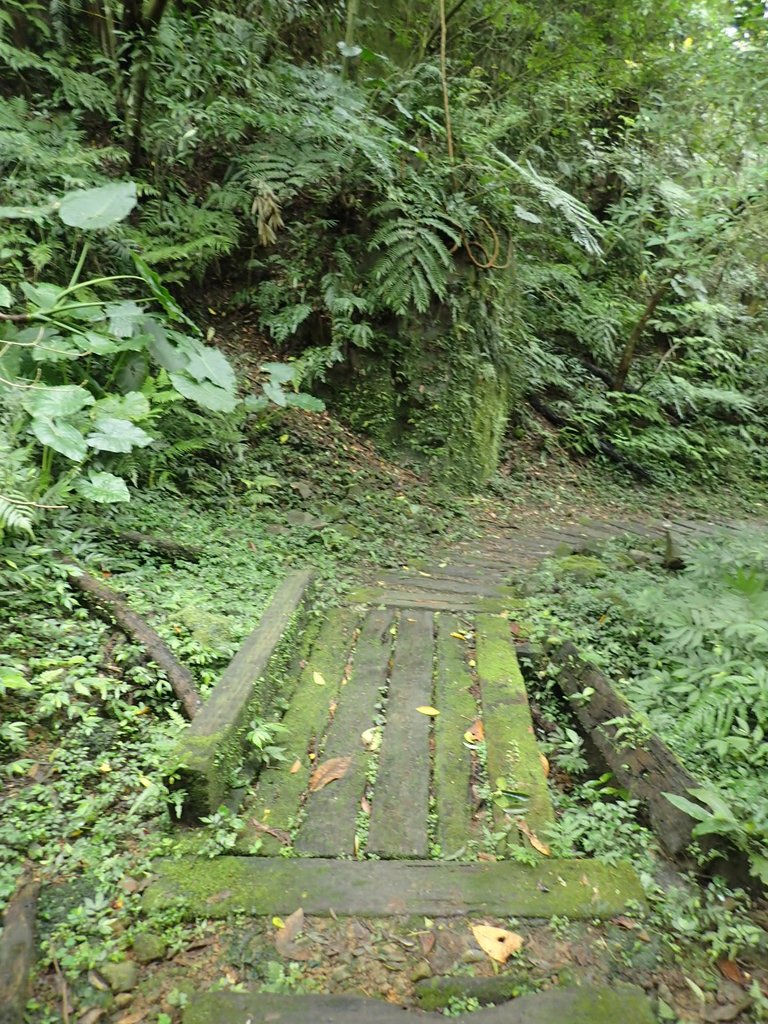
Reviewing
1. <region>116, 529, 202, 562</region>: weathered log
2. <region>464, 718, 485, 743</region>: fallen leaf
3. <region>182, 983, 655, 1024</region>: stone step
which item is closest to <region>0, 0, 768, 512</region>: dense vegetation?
<region>116, 529, 202, 562</region>: weathered log

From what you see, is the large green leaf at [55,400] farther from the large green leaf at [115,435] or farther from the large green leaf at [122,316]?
the large green leaf at [122,316]

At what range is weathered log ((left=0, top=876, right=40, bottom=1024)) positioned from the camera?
158cm

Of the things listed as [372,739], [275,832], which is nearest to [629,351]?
[372,739]

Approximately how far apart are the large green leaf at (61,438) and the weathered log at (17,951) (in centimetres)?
219

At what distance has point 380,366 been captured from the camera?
673 centimetres

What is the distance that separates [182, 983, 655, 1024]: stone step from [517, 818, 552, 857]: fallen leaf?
0.53m

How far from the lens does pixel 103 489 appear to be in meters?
3.78

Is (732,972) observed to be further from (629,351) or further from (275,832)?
(629,351)

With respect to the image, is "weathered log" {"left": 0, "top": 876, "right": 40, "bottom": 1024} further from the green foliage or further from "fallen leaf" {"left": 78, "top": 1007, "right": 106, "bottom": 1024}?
the green foliage

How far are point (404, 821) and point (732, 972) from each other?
1.06 metres

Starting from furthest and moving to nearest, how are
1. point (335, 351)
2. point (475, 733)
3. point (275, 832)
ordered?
point (335, 351) → point (475, 733) → point (275, 832)

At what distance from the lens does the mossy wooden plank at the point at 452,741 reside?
2.40m

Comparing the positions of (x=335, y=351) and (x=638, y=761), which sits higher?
(x=335, y=351)

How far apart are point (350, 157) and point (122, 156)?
2111mm
